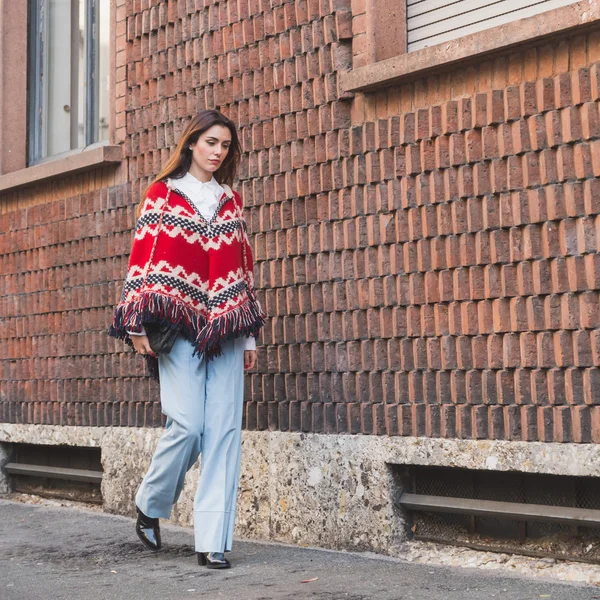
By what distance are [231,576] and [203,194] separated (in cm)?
176

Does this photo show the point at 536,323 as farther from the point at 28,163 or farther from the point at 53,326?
the point at 28,163

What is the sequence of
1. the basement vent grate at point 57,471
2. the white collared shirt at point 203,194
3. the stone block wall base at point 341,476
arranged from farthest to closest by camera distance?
the basement vent grate at point 57,471 < the white collared shirt at point 203,194 < the stone block wall base at point 341,476

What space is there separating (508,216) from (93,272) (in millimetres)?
3598

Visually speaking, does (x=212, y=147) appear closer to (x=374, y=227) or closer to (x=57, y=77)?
(x=374, y=227)

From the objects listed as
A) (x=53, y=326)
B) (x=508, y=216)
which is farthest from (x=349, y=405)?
(x=53, y=326)

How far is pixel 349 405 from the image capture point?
19.3ft

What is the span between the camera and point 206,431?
536 centimetres

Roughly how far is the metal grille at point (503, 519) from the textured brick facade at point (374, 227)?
10.8 inches

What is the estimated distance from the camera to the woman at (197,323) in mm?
5273

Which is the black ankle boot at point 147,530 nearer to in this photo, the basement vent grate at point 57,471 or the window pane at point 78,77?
the basement vent grate at point 57,471

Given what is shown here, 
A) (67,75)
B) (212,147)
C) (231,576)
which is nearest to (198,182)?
(212,147)

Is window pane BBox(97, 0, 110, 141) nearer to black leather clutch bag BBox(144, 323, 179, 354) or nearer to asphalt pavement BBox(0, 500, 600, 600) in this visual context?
asphalt pavement BBox(0, 500, 600, 600)

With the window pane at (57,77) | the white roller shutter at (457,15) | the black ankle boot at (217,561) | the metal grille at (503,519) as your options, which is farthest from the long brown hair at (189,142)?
the window pane at (57,77)

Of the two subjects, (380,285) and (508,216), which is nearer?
(508,216)
